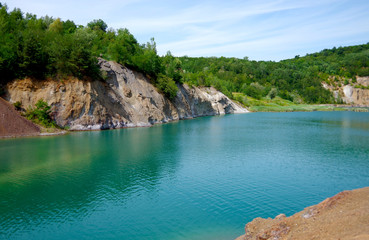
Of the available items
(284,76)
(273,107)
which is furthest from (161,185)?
(284,76)

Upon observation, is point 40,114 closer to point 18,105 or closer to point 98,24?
point 18,105

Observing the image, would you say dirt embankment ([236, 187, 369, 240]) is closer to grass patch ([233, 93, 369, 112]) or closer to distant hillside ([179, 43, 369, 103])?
grass patch ([233, 93, 369, 112])

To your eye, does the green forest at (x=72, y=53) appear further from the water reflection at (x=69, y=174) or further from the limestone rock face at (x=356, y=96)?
the limestone rock face at (x=356, y=96)

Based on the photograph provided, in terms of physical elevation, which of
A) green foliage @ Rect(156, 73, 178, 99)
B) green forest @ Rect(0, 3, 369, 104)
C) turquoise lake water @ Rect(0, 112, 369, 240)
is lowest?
turquoise lake water @ Rect(0, 112, 369, 240)

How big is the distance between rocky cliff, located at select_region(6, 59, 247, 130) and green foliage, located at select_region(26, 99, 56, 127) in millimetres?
1723

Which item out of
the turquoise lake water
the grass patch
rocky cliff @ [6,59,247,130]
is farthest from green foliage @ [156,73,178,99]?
the grass patch

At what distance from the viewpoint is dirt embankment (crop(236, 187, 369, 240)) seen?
8625 mm

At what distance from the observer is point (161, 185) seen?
67.9 ft

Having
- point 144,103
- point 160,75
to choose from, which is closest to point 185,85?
point 160,75

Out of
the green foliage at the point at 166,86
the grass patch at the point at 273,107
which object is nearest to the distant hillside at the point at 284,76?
the grass patch at the point at 273,107

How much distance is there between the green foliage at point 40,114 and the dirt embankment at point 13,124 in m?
1.44

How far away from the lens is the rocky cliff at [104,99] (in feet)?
157

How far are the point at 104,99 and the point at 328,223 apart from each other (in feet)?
164

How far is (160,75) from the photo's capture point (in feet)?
246
